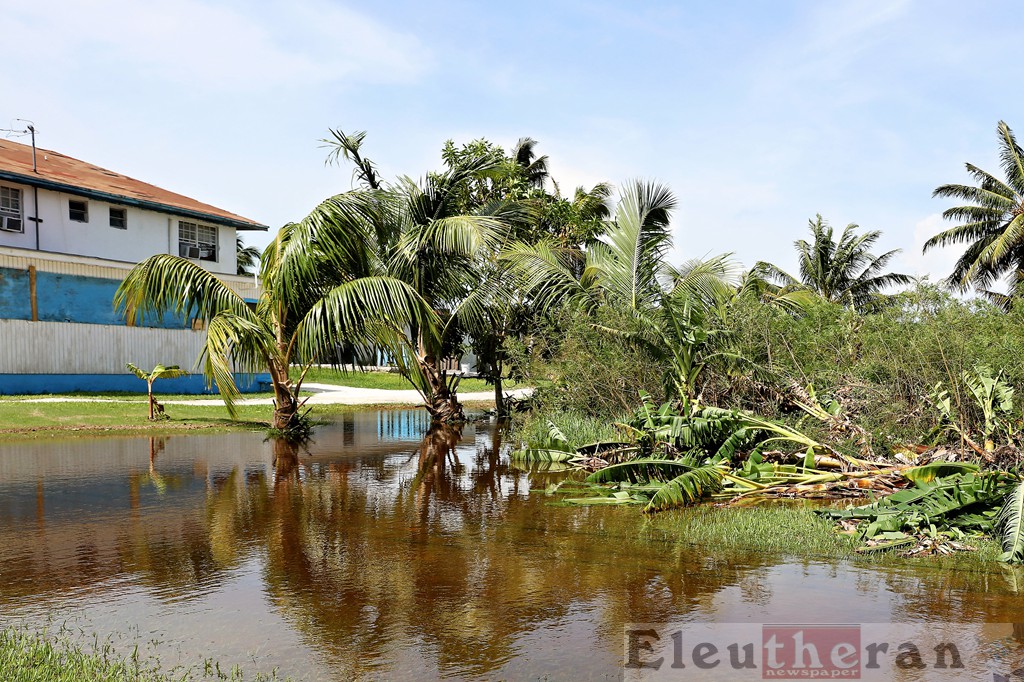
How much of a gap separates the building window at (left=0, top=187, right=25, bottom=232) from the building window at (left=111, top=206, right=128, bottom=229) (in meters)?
3.13

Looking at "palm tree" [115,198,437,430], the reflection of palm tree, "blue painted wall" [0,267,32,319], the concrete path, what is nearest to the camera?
the reflection of palm tree

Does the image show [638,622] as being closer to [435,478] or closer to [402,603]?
Result: [402,603]

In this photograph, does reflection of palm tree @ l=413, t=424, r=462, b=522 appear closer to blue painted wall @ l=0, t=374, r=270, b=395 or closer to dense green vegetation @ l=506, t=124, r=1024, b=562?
dense green vegetation @ l=506, t=124, r=1024, b=562

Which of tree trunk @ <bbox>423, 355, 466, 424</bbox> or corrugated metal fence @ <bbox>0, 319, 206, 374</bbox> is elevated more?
corrugated metal fence @ <bbox>0, 319, 206, 374</bbox>

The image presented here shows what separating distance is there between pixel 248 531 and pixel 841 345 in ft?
23.7

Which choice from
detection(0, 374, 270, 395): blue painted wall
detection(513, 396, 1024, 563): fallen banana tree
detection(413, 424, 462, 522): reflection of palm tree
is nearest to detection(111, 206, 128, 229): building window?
detection(0, 374, 270, 395): blue painted wall

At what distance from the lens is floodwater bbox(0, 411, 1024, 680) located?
427 centimetres

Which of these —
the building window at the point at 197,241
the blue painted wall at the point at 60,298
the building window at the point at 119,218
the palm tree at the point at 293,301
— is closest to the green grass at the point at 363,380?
the building window at the point at 197,241

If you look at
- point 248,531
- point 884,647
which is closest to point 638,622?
point 884,647

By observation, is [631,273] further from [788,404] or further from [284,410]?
[284,410]

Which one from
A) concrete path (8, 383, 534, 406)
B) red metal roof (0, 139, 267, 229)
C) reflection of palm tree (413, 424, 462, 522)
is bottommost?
reflection of palm tree (413, 424, 462, 522)

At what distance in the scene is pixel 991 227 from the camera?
3403 cm

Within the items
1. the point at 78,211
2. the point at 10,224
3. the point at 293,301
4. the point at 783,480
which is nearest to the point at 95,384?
the point at 10,224

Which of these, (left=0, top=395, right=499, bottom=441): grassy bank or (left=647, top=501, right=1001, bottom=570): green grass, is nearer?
(left=647, top=501, right=1001, bottom=570): green grass
